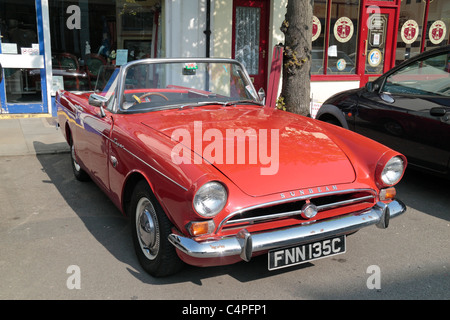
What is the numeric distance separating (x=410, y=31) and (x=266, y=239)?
1072cm

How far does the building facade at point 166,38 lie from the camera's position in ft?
28.5

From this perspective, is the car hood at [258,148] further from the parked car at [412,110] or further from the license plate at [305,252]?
the parked car at [412,110]

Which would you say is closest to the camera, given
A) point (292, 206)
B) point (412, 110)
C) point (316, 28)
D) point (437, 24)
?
point (292, 206)

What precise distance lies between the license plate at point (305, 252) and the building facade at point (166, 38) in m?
6.81

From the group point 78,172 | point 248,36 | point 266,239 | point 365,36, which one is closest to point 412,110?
point 266,239

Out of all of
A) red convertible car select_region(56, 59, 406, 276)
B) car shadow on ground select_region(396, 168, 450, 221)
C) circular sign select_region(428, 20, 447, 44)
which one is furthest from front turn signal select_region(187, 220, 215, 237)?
circular sign select_region(428, 20, 447, 44)

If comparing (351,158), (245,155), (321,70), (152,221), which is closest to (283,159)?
(245,155)

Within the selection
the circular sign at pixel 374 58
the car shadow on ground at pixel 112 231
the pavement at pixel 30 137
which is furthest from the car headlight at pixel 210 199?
the circular sign at pixel 374 58

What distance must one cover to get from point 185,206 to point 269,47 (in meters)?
7.70

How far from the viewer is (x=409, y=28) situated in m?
11.4

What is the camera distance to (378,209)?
3.07 m

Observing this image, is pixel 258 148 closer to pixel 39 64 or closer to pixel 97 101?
pixel 97 101

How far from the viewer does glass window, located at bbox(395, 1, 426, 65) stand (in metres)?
11.3

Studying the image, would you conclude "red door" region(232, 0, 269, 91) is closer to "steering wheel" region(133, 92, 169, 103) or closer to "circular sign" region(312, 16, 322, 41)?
"circular sign" region(312, 16, 322, 41)
